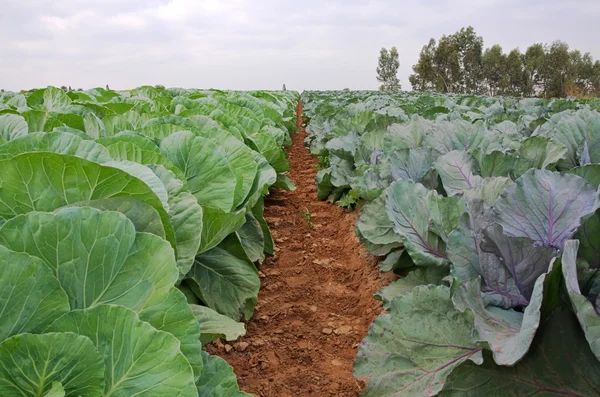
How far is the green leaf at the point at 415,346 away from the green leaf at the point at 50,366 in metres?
0.94

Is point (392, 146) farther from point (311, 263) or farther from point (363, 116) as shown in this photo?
point (363, 116)

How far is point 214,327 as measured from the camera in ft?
5.62

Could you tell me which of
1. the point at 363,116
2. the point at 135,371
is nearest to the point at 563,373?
the point at 135,371

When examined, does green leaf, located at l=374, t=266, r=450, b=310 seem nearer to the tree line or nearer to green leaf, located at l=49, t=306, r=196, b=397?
green leaf, located at l=49, t=306, r=196, b=397

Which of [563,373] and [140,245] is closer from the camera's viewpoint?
[140,245]

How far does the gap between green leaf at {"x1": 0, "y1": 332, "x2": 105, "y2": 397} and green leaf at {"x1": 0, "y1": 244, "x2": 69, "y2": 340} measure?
0.22ft

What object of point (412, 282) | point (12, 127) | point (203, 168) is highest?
point (12, 127)

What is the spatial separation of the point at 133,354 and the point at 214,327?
33.4 inches

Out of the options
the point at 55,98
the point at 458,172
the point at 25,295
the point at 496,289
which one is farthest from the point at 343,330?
the point at 55,98

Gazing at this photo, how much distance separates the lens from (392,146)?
3.14 m

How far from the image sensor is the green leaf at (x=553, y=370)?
4.00 ft

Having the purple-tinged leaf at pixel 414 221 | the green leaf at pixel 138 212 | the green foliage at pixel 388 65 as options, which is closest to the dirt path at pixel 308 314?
the purple-tinged leaf at pixel 414 221

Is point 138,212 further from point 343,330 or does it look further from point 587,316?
point 343,330

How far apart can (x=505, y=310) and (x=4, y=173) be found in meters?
1.47
